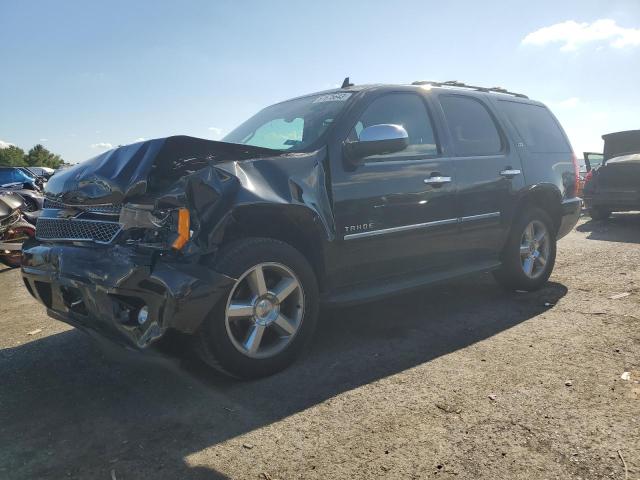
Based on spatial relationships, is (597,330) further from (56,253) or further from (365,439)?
(56,253)

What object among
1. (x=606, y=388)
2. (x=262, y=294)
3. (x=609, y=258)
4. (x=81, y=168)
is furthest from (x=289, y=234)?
(x=609, y=258)

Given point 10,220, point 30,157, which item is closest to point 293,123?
point 10,220

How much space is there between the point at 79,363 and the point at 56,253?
91 cm

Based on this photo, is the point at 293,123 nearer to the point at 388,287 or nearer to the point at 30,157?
the point at 388,287

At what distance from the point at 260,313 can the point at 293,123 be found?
1.66 m

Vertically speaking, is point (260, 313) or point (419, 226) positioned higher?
point (419, 226)

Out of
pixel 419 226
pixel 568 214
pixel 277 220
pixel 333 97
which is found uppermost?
pixel 333 97

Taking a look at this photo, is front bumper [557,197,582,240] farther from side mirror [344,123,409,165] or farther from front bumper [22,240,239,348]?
front bumper [22,240,239,348]

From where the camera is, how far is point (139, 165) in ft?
9.27

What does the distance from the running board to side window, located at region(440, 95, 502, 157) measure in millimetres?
1020

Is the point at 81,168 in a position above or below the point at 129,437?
above

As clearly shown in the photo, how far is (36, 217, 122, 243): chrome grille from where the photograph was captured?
292 centimetres

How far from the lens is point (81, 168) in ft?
10.5

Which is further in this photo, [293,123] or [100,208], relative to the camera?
[293,123]
